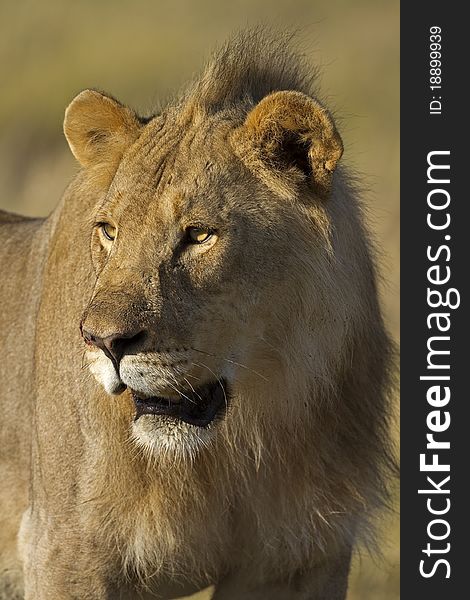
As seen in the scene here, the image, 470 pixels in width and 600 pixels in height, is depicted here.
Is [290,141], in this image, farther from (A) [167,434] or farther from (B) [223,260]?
(A) [167,434]

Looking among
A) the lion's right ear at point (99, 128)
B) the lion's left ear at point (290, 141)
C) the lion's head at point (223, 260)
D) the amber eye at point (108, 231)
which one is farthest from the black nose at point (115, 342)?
the lion's right ear at point (99, 128)

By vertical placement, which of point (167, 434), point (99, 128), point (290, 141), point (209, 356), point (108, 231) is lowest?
point (167, 434)

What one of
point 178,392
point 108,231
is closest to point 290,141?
point 108,231

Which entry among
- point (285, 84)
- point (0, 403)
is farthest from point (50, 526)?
point (285, 84)

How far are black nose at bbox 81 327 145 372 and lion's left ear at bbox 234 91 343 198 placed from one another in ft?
2.36

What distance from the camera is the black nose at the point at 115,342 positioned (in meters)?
3.84

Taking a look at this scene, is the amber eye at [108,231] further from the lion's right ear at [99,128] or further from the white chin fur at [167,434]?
the white chin fur at [167,434]

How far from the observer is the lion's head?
3.99 m

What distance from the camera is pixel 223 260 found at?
4.10 m

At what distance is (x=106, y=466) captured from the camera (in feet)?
15.0

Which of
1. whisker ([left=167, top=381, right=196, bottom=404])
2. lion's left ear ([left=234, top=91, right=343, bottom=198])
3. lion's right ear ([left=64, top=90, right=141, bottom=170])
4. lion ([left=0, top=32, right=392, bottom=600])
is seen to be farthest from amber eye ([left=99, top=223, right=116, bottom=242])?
whisker ([left=167, top=381, right=196, bottom=404])

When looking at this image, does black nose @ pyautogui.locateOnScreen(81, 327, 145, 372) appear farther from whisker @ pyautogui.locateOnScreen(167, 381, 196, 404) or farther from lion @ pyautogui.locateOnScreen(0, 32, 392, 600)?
whisker @ pyautogui.locateOnScreen(167, 381, 196, 404)

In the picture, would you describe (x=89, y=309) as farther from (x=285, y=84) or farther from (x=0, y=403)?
→ (x=0, y=403)

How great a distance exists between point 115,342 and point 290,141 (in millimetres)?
872
